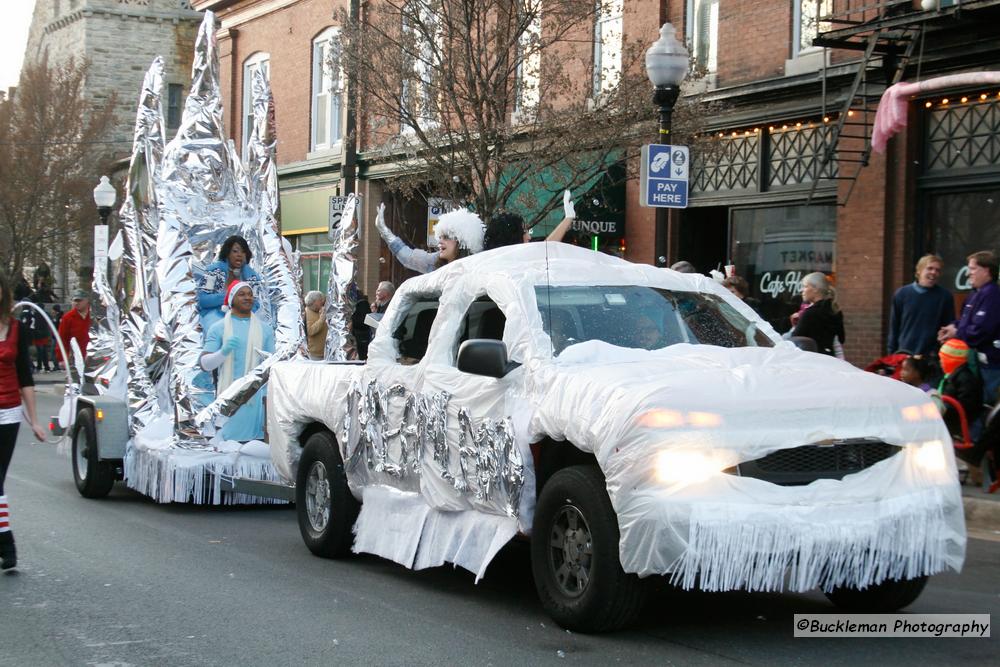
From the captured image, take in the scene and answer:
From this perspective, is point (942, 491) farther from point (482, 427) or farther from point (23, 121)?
point (23, 121)

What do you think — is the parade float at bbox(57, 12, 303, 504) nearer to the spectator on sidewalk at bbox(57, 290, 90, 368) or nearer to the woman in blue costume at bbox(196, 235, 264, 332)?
the woman in blue costume at bbox(196, 235, 264, 332)

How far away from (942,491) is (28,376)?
549 centimetres

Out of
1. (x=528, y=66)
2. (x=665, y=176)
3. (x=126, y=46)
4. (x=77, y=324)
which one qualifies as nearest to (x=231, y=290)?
(x=665, y=176)

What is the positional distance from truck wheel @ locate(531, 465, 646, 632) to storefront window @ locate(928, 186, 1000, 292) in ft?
34.7

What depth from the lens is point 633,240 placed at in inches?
811

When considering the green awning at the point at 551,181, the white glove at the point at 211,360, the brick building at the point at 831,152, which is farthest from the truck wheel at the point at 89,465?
the green awning at the point at 551,181

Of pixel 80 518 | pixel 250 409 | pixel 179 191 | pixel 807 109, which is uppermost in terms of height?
pixel 807 109

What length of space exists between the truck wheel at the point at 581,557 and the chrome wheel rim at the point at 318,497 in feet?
8.21

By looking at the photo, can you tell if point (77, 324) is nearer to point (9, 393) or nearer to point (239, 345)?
point (239, 345)

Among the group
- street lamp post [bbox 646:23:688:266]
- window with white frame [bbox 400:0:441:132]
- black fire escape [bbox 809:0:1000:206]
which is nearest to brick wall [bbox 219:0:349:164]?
window with white frame [bbox 400:0:441:132]

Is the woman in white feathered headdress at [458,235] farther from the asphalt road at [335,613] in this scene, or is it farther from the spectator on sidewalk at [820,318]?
the spectator on sidewalk at [820,318]

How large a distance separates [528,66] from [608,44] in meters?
2.30

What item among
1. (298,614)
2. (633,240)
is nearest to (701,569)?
(298,614)

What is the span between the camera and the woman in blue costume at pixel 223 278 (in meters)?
12.1
